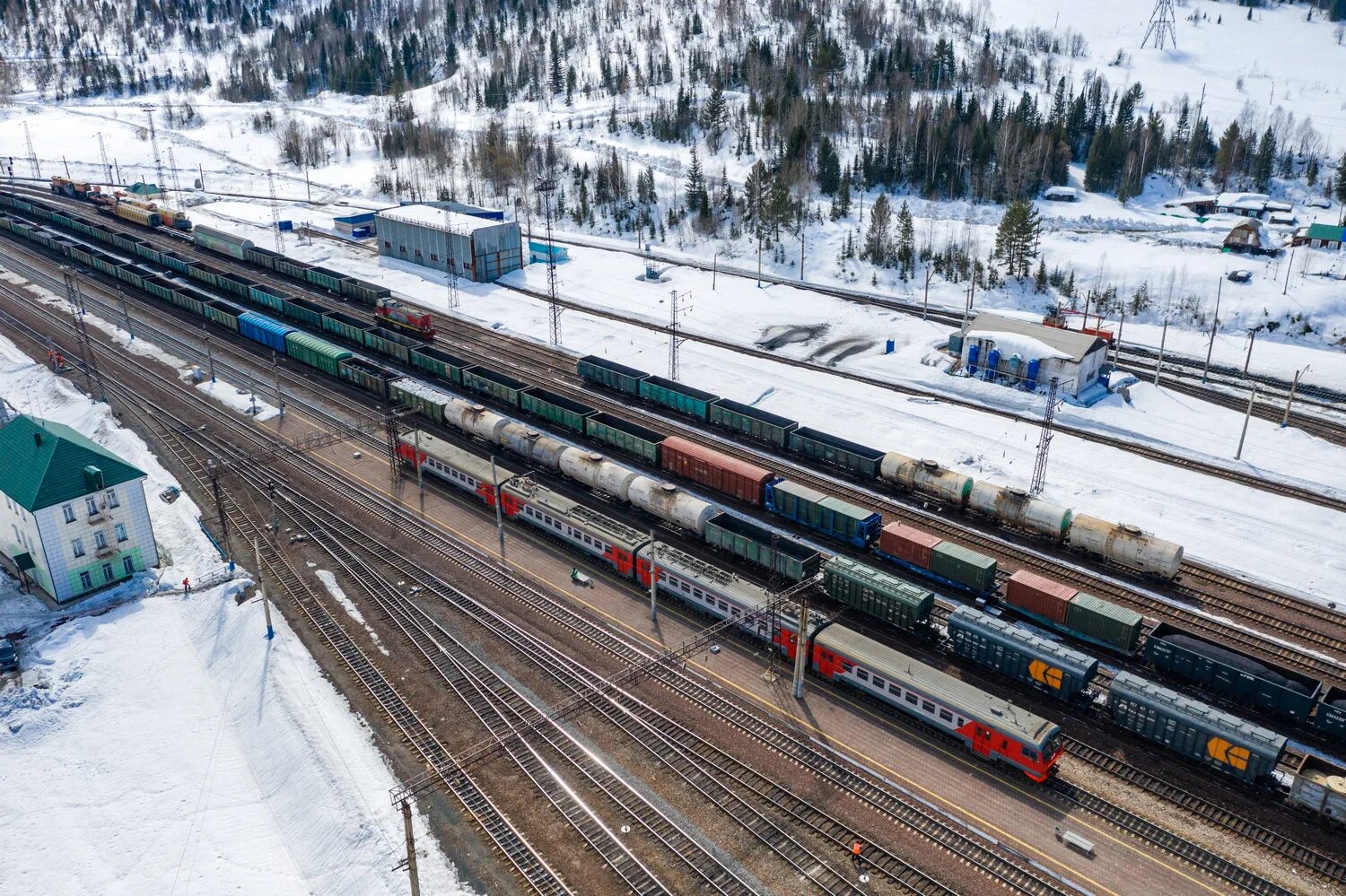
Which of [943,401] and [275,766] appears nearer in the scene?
[275,766]

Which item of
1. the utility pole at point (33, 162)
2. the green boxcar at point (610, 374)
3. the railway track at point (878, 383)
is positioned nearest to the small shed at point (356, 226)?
the railway track at point (878, 383)

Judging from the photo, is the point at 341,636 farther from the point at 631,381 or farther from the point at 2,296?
the point at 2,296

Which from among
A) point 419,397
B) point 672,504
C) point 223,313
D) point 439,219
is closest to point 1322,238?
point 672,504

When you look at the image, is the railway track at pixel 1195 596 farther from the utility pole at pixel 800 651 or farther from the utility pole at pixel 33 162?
the utility pole at pixel 33 162

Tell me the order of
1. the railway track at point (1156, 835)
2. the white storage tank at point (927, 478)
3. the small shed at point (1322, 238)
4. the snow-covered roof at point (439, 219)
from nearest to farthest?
the railway track at point (1156, 835), the white storage tank at point (927, 478), the small shed at point (1322, 238), the snow-covered roof at point (439, 219)

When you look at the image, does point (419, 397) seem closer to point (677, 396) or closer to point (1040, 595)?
point (677, 396)

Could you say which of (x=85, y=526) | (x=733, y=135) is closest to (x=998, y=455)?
(x=85, y=526)
